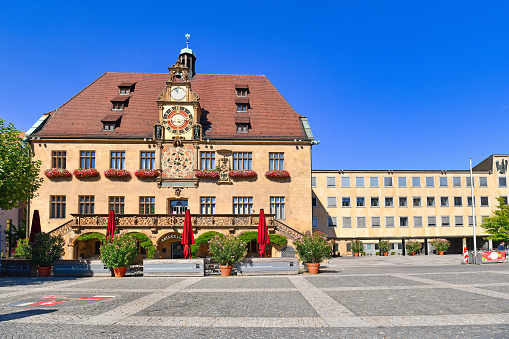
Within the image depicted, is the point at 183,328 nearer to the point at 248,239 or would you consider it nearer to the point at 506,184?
the point at 248,239

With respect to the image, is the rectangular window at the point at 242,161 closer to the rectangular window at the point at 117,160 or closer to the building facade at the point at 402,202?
the rectangular window at the point at 117,160

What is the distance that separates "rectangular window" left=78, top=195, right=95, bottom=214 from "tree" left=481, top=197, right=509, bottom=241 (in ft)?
148

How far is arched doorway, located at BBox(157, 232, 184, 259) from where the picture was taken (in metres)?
34.7

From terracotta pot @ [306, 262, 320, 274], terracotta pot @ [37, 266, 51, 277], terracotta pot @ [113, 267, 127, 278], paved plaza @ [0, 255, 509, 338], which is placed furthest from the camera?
terracotta pot @ [306, 262, 320, 274]

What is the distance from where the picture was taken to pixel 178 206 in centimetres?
3756

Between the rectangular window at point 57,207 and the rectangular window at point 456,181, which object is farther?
the rectangular window at point 456,181

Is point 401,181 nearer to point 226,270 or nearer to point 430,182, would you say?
point 430,182

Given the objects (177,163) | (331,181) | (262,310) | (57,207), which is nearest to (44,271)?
(57,207)

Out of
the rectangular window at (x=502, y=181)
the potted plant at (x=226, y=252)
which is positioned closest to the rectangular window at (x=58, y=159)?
the potted plant at (x=226, y=252)

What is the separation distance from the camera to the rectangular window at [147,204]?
37.2 meters

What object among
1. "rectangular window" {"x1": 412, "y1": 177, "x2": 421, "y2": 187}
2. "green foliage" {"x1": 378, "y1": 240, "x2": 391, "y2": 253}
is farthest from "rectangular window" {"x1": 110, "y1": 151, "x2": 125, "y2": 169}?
"rectangular window" {"x1": 412, "y1": 177, "x2": 421, "y2": 187}

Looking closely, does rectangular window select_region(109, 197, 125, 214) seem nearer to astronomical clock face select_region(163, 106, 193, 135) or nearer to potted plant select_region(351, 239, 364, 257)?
astronomical clock face select_region(163, 106, 193, 135)

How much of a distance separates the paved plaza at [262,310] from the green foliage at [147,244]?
14.9m

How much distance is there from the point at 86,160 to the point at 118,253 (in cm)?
1683
